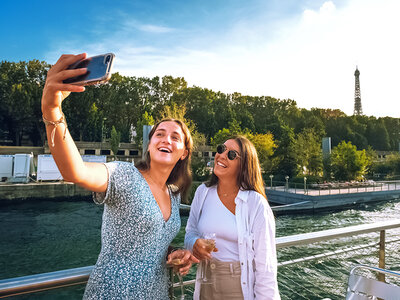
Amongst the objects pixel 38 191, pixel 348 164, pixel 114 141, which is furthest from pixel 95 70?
pixel 114 141

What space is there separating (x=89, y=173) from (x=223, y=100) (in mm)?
50755

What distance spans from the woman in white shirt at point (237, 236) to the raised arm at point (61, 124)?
2.40 feet

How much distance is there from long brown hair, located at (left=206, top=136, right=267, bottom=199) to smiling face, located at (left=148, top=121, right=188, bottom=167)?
0.44 m

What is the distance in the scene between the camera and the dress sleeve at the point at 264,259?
1583mm

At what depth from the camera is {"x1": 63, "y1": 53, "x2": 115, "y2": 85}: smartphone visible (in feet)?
3.00

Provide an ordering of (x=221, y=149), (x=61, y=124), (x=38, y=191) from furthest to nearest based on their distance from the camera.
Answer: (x=38, y=191), (x=221, y=149), (x=61, y=124)

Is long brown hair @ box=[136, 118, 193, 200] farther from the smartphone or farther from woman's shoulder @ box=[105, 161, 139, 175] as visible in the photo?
the smartphone

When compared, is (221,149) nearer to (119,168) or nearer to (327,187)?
Result: (119,168)

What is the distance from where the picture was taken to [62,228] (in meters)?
14.9

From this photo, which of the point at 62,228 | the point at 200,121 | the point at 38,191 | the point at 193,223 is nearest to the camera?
the point at 193,223

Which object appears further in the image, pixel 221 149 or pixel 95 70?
pixel 221 149

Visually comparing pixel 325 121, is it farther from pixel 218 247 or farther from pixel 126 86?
pixel 218 247

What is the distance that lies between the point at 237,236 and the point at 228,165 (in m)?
0.46

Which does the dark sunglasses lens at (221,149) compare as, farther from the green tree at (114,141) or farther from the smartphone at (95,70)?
the green tree at (114,141)
